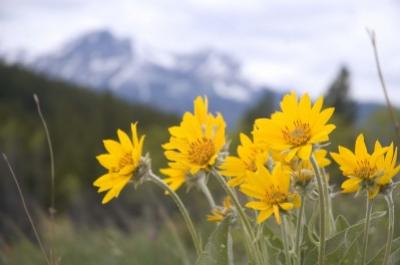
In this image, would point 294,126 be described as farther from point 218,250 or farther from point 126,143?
point 126,143

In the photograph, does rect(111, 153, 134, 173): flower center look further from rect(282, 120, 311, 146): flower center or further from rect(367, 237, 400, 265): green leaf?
rect(367, 237, 400, 265): green leaf

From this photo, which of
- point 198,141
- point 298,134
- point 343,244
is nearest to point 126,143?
point 198,141

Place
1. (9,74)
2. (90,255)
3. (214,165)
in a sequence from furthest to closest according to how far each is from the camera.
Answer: (9,74) → (90,255) → (214,165)

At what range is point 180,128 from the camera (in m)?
1.42

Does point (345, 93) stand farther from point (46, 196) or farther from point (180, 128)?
point (180, 128)

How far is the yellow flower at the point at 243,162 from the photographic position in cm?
138

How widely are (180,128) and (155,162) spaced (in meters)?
24.9

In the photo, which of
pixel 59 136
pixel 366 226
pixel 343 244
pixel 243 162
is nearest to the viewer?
pixel 366 226

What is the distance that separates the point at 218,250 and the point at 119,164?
0.35 m

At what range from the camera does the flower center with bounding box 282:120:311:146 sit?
1.25 m

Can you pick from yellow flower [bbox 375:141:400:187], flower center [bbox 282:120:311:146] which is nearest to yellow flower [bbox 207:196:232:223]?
flower center [bbox 282:120:311:146]

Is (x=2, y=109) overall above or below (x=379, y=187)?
below

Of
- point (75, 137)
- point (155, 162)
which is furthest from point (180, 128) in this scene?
point (75, 137)

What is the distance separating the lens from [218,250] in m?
1.38
